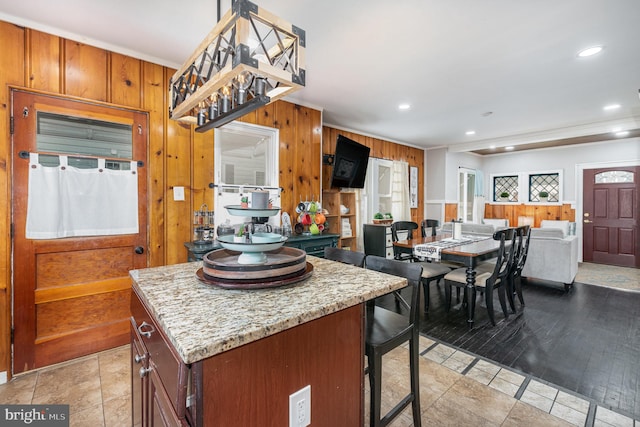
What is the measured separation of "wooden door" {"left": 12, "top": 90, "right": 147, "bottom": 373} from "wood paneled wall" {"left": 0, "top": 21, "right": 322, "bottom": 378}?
6 centimetres

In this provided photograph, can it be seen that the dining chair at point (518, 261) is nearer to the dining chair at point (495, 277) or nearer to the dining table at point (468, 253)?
the dining chair at point (495, 277)

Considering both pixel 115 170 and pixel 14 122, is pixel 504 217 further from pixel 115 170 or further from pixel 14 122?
pixel 14 122

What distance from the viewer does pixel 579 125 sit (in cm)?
474

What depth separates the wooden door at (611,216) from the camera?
219 inches

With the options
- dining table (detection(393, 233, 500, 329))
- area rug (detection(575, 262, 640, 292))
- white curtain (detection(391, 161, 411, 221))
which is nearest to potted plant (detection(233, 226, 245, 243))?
dining table (detection(393, 233, 500, 329))

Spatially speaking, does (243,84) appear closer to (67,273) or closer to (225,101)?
(225,101)

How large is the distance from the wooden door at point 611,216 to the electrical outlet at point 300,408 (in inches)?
294

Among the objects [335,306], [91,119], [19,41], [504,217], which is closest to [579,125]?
[504,217]

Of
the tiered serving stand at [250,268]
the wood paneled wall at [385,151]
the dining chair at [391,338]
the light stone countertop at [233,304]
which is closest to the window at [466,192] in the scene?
the wood paneled wall at [385,151]

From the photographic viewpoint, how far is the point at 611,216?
5785mm

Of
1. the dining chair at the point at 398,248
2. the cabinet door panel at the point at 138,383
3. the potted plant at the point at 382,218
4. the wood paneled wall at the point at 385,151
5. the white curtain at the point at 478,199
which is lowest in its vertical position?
the cabinet door panel at the point at 138,383

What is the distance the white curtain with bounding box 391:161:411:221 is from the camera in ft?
19.6

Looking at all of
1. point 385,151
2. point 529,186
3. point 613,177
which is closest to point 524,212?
point 529,186

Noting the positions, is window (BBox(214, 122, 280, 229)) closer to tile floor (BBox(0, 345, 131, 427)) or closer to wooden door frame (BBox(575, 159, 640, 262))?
tile floor (BBox(0, 345, 131, 427))
